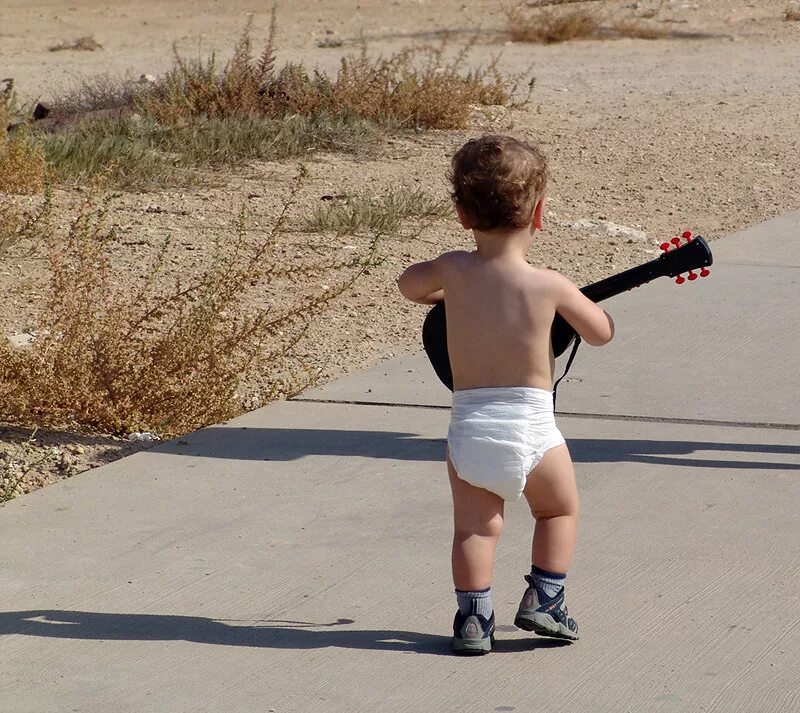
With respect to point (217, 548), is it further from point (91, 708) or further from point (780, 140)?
point (780, 140)

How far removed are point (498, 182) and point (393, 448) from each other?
6.01 feet

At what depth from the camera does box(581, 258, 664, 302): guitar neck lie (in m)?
4.03

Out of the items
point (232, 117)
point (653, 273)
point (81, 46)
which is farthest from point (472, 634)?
point (81, 46)

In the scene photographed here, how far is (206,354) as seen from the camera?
536 centimetres

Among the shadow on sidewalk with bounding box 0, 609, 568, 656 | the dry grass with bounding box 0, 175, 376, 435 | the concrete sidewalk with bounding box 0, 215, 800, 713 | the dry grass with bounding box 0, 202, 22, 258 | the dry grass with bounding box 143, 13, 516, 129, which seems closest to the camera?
the concrete sidewalk with bounding box 0, 215, 800, 713

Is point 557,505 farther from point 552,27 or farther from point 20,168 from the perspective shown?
point 552,27

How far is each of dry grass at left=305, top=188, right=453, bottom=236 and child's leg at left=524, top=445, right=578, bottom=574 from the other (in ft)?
16.3

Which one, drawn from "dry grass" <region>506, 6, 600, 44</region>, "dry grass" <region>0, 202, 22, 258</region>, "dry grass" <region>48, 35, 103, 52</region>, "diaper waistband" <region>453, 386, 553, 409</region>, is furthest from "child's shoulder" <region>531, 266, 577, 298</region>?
"dry grass" <region>48, 35, 103, 52</region>

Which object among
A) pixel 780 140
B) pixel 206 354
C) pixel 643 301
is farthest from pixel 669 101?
pixel 206 354

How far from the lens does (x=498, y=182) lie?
10.8 ft

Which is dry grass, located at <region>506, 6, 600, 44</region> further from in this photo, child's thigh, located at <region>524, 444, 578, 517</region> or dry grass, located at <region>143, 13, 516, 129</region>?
child's thigh, located at <region>524, 444, 578, 517</region>

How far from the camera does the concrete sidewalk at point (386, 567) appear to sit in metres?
3.24

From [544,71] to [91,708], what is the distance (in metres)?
16.3

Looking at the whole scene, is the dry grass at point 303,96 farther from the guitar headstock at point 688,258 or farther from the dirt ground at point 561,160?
the guitar headstock at point 688,258
